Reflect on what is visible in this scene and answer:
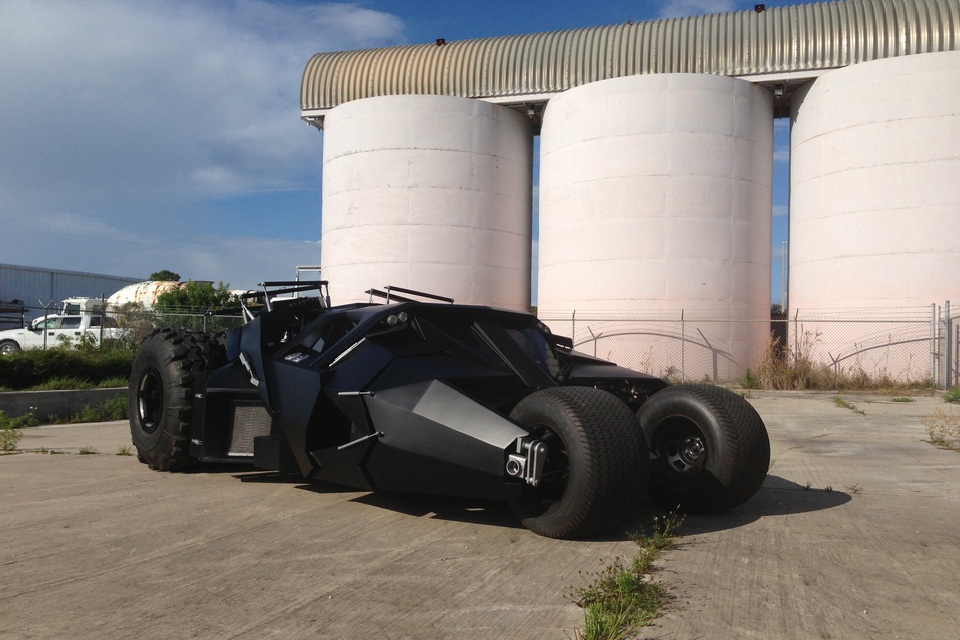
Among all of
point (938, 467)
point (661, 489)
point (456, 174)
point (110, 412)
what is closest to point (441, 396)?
point (661, 489)

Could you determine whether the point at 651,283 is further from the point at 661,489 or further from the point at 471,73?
the point at 661,489

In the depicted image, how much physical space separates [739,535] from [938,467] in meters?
3.83

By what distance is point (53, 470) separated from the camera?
6.88 m

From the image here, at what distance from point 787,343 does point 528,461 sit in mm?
19389

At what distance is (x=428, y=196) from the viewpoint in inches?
961

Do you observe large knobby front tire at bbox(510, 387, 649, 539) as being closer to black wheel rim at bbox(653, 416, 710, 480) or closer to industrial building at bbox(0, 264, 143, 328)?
black wheel rim at bbox(653, 416, 710, 480)

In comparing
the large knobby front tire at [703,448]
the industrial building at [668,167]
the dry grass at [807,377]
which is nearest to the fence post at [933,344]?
the industrial building at [668,167]

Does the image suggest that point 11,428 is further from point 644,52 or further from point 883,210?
point 883,210

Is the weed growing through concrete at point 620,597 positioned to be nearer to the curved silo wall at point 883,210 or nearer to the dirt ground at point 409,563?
the dirt ground at point 409,563

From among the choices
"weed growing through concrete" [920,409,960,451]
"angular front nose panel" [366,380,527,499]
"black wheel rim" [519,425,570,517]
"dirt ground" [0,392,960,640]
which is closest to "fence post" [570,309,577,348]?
"weed growing through concrete" [920,409,960,451]

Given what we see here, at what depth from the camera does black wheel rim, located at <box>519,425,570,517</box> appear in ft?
14.1

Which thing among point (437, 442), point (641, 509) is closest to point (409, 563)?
point (437, 442)

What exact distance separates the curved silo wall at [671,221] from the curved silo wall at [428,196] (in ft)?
9.74

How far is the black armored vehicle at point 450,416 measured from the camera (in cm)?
425
